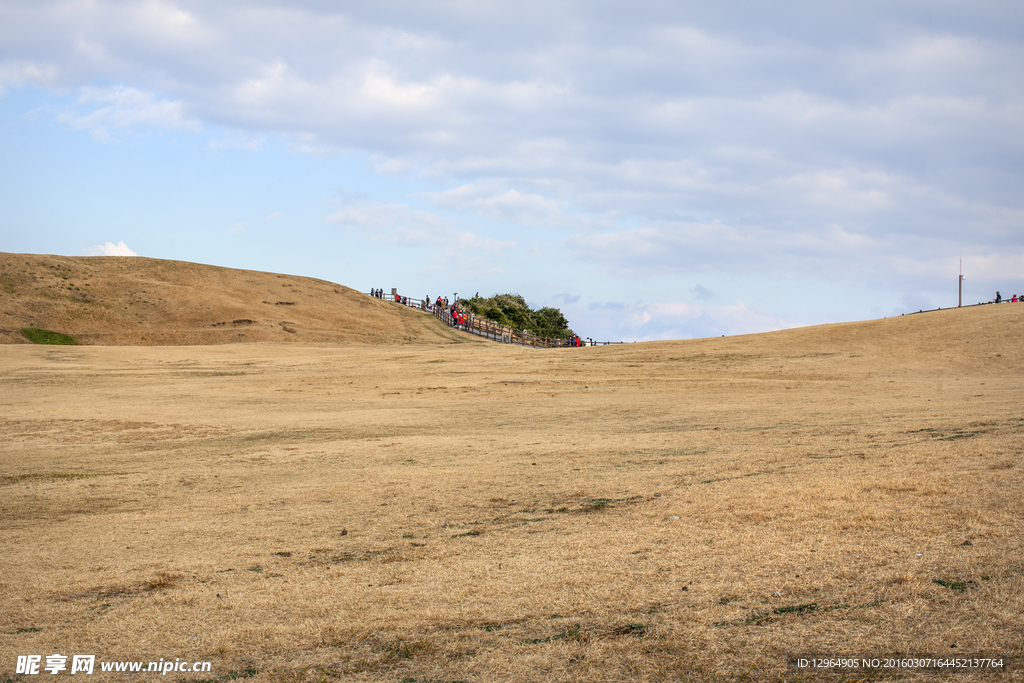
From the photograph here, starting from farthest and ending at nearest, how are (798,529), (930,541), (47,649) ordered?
(798,529), (930,541), (47,649)

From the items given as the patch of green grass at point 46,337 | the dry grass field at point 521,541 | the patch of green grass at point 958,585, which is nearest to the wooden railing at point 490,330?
the patch of green grass at point 46,337

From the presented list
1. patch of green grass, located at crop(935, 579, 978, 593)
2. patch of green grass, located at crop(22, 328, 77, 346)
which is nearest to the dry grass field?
patch of green grass, located at crop(935, 579, 978, 593)

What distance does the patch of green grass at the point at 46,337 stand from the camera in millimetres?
47256

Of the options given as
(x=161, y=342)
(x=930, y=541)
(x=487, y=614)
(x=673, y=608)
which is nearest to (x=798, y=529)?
(x=930, y=541)

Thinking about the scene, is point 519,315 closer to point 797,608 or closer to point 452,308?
point 452,308

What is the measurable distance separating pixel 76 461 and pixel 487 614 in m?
10.6

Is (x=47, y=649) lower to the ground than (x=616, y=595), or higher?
lower

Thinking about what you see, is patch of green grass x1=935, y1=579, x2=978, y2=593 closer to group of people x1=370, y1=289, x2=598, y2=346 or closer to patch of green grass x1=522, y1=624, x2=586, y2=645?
patch of green grass x1=522, y1=624, x2=586, y2=645

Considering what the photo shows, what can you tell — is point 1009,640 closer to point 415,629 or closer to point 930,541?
point 930,541

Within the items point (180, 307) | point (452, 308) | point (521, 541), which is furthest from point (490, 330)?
point (521, 541)

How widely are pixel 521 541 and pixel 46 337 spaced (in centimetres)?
5032

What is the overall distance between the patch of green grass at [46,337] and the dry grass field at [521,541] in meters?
34.5

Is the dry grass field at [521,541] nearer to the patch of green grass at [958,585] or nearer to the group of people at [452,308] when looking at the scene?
the patch of green grass at [958,585]

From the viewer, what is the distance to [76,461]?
13219 mm
